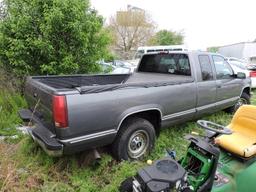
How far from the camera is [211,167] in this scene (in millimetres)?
2469

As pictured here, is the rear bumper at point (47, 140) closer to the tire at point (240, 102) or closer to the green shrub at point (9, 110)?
the green shrub at point (9, 110)

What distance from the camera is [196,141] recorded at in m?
2.69

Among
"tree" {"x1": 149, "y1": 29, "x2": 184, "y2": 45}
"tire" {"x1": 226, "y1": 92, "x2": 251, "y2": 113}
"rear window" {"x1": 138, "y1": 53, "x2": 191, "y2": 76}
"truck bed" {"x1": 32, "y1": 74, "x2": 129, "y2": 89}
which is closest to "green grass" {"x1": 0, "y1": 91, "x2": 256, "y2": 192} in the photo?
"truck bed" {"x1": 32, "y1": 74, "x2": 129, "y2": 89}

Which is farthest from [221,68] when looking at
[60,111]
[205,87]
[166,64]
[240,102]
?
[60,111]

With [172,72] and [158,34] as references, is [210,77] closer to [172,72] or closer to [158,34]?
[172,72]

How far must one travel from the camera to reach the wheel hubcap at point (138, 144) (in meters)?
3.69

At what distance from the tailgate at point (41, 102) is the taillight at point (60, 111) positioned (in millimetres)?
180

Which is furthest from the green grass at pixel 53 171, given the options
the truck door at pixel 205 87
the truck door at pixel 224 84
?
the truck door at pixel 224 84

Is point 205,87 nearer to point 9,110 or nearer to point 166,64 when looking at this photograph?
point 166,64

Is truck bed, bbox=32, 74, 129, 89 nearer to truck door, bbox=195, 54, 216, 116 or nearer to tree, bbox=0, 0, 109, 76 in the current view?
tree, bbox=0, 0, 109, 76

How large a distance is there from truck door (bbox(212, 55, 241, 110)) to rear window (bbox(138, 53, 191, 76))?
848mm

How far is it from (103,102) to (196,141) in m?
1.25

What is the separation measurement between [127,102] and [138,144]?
2.83 feet

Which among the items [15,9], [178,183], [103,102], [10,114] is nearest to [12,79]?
[10,114]
